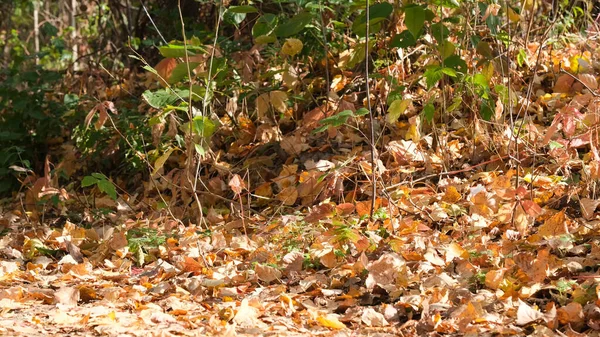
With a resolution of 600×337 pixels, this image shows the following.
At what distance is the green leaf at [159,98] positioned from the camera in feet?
11.2

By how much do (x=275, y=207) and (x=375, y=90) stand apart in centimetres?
98

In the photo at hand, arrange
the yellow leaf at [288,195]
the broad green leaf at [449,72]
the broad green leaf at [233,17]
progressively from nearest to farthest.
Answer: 1. the broad green leaf at [449,72]
2. the yellow leaf at [288,195]
3. the broad green leaf at [233,17]

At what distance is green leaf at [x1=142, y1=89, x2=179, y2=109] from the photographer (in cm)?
341

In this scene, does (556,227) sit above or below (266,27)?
below

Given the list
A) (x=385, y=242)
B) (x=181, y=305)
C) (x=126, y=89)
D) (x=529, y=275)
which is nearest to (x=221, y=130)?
(x=126, y=89)

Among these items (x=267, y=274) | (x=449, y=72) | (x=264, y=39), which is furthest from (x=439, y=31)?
(x=267, y=274)

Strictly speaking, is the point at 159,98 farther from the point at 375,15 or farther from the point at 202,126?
the point at 375,15

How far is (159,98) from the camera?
3.44 metres

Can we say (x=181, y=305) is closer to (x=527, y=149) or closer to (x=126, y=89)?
(x=527, y=149)

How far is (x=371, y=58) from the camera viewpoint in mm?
4332

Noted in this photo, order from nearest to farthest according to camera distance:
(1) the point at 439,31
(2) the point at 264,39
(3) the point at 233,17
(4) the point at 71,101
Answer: (1) the point at 439,31
(2) the point at 264,39
(3) the point at 233,17
(4) the point at 71,101

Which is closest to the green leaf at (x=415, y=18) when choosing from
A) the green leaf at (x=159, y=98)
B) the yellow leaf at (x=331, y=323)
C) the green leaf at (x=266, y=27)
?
the green leaf at (x=266, y=27)

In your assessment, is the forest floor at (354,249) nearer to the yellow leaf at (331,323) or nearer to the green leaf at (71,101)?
the yellow leaf at (331,323)

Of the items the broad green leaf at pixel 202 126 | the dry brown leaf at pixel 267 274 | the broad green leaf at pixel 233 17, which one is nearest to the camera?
the dry brown leaf at pixel 267 274
